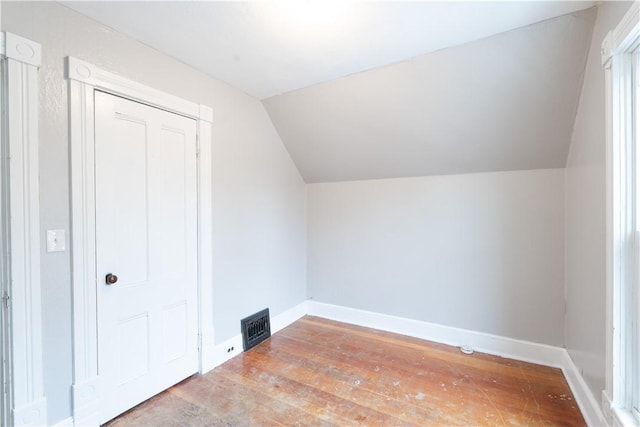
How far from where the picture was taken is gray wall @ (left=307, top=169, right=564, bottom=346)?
2.42 meters

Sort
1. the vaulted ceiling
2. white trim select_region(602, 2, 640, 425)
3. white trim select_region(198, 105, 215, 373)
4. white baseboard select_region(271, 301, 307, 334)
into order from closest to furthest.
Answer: white trim select_region(602, 2, 640, 425), the vaulted ceiling, white trim select_region(198, 105, 215, 373), white baseboard select_region(271, 301, 307, 334)

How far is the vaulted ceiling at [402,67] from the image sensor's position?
162cm

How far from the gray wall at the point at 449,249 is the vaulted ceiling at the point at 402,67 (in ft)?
→ 0.80

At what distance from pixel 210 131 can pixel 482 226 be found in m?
2.59

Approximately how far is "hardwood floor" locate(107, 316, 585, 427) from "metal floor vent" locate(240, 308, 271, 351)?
0.09 m

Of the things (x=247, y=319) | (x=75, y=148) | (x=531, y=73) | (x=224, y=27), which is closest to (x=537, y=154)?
(x=531, y=73)

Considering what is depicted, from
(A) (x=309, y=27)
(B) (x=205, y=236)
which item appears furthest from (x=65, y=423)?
(A) (x=309, y=27)

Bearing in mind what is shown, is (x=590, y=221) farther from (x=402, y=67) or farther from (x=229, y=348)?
(x=229, y=348)

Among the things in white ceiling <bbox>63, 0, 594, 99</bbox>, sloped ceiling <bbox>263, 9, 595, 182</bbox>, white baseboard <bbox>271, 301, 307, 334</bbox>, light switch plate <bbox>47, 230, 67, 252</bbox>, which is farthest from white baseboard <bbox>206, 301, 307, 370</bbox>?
white ceiling <bbox>63, 0, 594, 99</bbox>

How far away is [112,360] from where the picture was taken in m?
1.76

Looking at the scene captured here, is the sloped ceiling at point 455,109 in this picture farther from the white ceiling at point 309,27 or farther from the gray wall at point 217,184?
the gray wall at point 217,184

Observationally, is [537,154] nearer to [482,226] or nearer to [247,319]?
[482,226]

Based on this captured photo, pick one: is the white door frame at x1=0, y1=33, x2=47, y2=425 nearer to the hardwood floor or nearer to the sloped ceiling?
the hardwood floor

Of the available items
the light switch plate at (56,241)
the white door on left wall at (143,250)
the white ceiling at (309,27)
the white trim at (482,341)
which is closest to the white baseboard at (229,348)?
the white door on left wall at (143,250)
